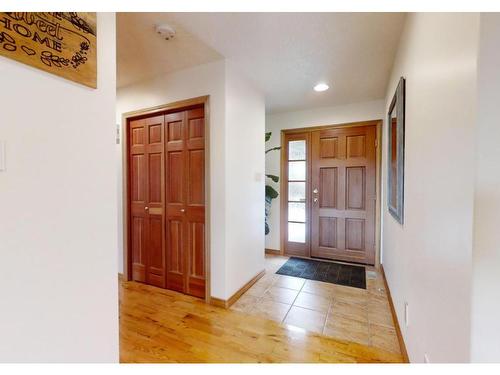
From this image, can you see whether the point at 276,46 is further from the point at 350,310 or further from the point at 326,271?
the point at 326,271

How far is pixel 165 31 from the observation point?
1.70 m

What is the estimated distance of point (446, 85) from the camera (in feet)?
2.92

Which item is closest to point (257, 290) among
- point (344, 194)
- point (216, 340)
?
point (216, 340)

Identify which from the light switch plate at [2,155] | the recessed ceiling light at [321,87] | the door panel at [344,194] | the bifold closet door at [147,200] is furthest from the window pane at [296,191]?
the light switch plate at [2,155]

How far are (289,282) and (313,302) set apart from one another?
485 millimetres

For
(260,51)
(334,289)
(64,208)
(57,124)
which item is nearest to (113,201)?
(64,208)

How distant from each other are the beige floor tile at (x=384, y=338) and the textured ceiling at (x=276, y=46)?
2.27 meters

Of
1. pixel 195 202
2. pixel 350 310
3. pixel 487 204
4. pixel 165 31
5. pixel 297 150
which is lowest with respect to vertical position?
pixel 350 310

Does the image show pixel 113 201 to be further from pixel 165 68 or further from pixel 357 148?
pixel 357 148

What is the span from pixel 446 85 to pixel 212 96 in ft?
5.73

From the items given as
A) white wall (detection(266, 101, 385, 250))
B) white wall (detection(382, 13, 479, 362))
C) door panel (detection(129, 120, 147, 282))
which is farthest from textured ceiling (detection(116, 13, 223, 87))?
white wall (detection(266, 101, 385, 250))

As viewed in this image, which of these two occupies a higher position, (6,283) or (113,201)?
(113,201)

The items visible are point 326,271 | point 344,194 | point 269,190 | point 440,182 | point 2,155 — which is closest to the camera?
point 2,155

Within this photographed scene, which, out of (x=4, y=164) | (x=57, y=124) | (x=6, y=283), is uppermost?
(x=57, y=124)
